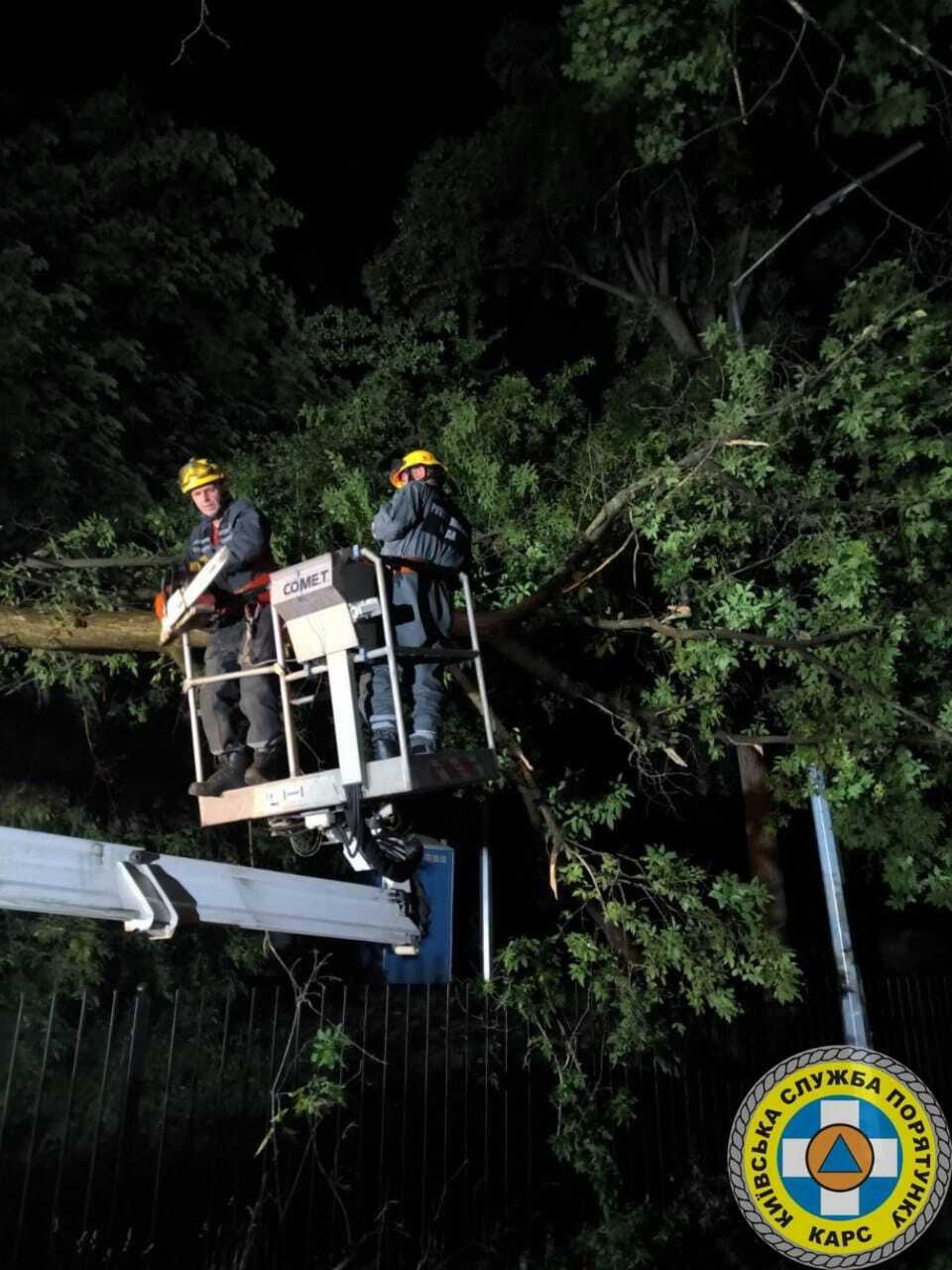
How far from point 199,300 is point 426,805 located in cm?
568

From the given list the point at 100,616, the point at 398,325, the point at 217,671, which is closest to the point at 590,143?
the point at 398,325

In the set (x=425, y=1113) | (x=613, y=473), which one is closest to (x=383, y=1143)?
(x=425, y=1113)

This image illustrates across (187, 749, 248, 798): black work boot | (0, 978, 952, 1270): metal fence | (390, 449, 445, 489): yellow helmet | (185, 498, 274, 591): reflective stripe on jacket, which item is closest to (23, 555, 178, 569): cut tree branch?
(185, 498, 274, 591): reflective stripe on jacket

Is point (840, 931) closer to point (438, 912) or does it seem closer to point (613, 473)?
point (438, 912)

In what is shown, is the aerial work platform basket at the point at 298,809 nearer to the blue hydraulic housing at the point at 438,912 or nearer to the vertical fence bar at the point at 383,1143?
the vertical fence bar at the point at 383,1143

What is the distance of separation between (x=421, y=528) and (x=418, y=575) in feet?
1.03

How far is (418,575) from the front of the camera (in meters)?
6.73

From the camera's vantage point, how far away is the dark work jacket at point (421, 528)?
22.3 feet

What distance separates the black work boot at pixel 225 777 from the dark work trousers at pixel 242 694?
0.05 m

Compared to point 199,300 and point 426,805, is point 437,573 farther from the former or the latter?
point 199,300

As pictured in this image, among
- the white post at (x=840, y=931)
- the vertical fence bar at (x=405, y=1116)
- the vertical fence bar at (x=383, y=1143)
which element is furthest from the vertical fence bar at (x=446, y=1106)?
the white post at (x=840, y=931)

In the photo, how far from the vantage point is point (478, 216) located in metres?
16.2

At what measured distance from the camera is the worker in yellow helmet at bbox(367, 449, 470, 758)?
6.46m

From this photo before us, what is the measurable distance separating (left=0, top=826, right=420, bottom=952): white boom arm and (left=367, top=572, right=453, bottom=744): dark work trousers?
1006 millimetres
